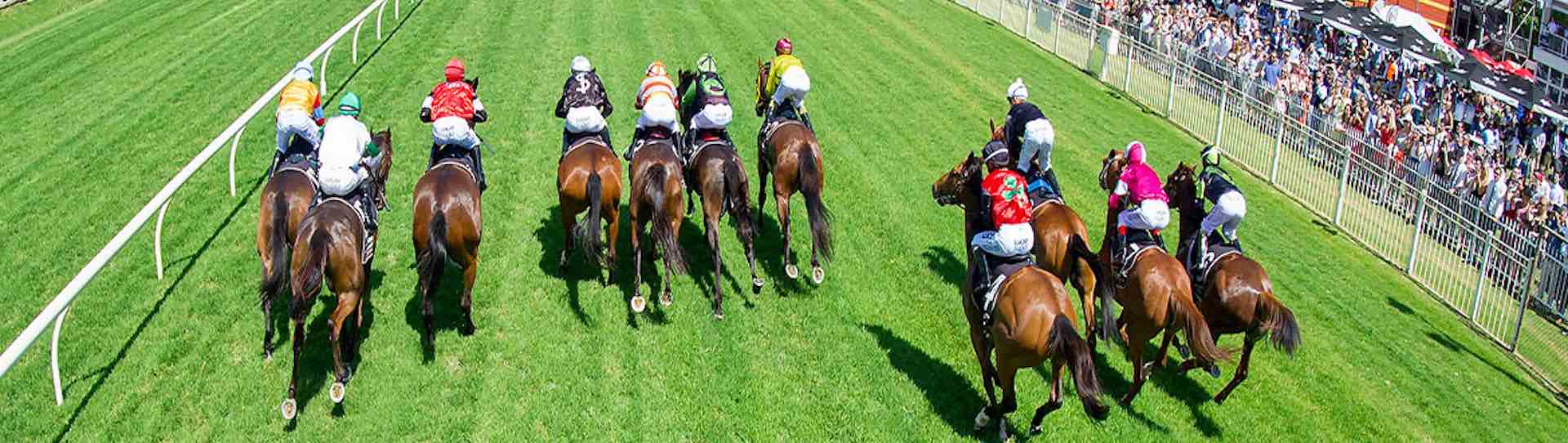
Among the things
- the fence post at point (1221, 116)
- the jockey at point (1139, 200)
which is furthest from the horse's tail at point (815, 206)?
the fence post at point (1221, 116)

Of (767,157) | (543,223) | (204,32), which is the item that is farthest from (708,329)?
(204,32)

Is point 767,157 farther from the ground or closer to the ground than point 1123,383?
farther from the ground

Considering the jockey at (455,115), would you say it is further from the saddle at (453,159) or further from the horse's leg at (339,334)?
the horse's leg at (339,334)

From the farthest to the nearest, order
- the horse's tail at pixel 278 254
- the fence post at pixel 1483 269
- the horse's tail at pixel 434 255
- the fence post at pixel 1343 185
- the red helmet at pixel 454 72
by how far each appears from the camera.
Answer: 1. the fence post at pixel 1343 185
2. the fence post at pixel 1483 269
3. the red helmet at pixel 454 72
4. the horse's tail at pixel 434 255
5. the horse's tail at pixel 278 254

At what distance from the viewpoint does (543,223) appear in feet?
39.2

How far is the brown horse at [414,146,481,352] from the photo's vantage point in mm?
8695

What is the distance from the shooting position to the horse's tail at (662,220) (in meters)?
9.52

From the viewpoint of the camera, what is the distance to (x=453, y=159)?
32.5 ft

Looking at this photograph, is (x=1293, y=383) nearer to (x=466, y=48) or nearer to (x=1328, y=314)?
(x=1328, y=314)

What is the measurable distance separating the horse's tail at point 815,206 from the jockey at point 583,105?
208 centimetres

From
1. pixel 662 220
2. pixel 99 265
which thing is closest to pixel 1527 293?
pixel 662 220

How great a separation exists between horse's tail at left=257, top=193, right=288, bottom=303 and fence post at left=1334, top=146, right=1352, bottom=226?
1525cm

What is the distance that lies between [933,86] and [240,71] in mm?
12904

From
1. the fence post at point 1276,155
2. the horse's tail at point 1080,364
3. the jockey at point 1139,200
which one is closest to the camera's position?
the horse's tail at point 1080,364
